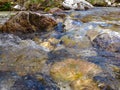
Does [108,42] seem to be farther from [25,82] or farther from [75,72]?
[25,82]

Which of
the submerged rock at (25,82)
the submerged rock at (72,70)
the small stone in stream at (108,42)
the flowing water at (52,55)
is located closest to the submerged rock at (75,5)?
the flowing water at (52,55)

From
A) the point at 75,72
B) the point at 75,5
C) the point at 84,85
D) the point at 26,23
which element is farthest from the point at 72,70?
the point at 75,5

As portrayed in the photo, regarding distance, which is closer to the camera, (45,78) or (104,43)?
(45,78)

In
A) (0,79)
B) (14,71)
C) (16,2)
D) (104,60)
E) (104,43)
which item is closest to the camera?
(0,79)

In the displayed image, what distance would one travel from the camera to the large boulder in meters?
6.95

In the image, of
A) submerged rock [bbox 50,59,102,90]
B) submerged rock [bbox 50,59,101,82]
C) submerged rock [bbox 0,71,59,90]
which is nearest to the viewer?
submerged rock [bbox 0,71,59,90]

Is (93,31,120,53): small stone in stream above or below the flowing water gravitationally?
above

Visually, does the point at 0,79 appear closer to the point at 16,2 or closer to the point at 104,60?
the point at 104,60

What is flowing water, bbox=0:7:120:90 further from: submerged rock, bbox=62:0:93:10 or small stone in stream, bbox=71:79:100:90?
submerged rock, bbox=62:0:93:10

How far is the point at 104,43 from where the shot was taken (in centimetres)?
551

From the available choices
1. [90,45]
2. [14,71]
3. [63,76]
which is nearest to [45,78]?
[63,76]

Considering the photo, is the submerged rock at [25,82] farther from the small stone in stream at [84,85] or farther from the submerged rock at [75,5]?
the submerged rock at [75,5]

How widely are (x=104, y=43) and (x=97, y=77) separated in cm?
171

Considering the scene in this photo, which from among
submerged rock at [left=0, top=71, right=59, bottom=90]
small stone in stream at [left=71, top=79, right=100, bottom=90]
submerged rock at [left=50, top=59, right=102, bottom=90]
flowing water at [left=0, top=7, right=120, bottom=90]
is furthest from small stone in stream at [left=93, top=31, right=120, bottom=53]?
submerged rock at [left=0, top=71, right=59, bottom=90]
